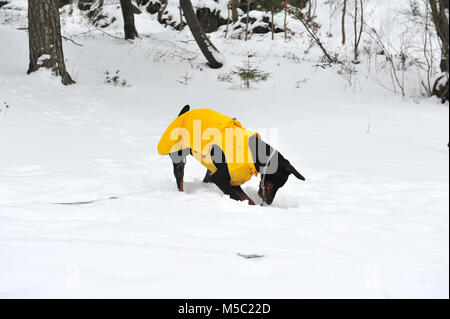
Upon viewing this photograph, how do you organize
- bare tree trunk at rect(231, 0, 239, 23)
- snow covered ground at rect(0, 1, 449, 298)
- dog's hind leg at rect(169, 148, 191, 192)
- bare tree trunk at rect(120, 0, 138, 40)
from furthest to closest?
bare tree trunk at rect(231, 0, 239, 23)
bare tree trunk at rect(120, 0, 138, 40)
dog's hind leg at rect(169, 148, 191, 192)
snow covered ground at rect(0, 1, 449, 298)

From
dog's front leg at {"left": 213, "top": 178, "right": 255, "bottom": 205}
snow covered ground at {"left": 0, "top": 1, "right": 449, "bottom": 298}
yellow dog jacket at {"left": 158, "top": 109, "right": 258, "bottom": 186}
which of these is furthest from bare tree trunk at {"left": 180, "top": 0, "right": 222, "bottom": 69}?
dog's front leg at {"left": 213, "top": 178, "right": 255, "bottom": 205}

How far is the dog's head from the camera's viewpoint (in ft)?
9.48

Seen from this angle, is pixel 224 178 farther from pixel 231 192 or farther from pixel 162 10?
pixel 162 10

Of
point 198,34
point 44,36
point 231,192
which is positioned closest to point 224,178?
point 231,192

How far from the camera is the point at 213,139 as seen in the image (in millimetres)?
2986

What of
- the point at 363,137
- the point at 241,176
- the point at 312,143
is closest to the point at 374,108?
the point at 363,137

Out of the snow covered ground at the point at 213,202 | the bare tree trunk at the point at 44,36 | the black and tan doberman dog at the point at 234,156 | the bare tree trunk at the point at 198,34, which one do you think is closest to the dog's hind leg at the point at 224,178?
the black and tan doberman dog at the point at 234,156

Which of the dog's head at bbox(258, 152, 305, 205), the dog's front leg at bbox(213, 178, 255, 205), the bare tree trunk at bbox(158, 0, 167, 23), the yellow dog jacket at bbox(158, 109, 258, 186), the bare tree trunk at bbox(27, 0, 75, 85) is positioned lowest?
the dog's front leg at bbox(213, 178, 255, 205)

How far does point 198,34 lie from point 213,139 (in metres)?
6.69

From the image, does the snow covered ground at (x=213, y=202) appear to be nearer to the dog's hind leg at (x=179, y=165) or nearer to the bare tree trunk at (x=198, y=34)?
the dog's hind leg at (x=179, y=165)

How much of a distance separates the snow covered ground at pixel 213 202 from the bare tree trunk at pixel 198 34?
176 centimetres

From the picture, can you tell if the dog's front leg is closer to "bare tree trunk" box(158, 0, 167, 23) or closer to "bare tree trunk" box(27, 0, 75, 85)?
"bare tree trunk" box(27, 0, 75, 85)

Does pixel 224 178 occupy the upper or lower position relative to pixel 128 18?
lower

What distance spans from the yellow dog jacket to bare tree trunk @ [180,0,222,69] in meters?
6.18
